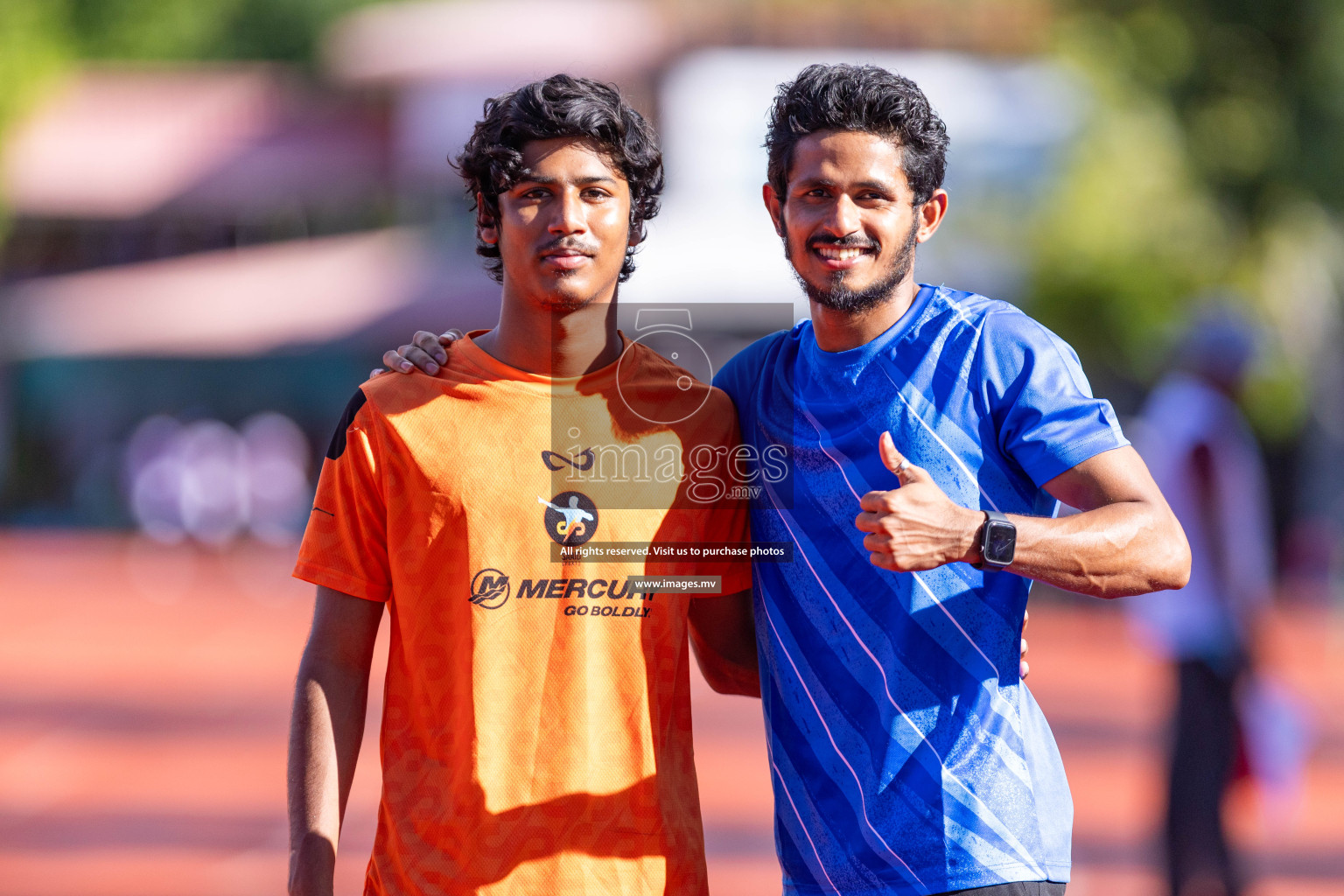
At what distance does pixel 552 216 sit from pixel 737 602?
2.93 ft

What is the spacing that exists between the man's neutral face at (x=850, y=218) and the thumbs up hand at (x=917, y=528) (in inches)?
20.8

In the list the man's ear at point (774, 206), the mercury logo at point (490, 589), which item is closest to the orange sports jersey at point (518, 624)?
the mercury logo at point (490, 589)

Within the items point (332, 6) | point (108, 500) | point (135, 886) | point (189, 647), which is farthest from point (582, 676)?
point (332, 6)

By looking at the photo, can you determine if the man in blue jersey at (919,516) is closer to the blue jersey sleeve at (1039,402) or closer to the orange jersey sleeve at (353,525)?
the blue jersey sleeve at (1039,402)

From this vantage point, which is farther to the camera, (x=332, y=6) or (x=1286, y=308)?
(x=332, y=6)

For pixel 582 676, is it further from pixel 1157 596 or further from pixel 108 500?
pixel 108 500

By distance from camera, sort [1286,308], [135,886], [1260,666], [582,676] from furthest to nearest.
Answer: [1286,308], [135,886], [1260,666], [582,676]

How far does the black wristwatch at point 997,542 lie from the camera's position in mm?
2391

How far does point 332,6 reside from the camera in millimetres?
37719

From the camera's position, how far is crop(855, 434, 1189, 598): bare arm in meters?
2.37

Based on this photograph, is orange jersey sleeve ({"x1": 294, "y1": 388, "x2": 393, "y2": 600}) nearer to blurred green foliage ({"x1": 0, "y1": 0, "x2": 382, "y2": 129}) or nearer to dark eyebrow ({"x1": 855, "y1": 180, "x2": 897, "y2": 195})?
dark eyebrow ({"x1": 855, "y1": 180, "x2": 897, "y2": 195})

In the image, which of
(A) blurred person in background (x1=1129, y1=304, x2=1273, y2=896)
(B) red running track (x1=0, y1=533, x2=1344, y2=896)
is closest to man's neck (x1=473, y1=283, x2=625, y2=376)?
(A) blurred person in background (x1=1129, y1=304, x2=1273, y2=896)

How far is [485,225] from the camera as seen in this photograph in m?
3.02

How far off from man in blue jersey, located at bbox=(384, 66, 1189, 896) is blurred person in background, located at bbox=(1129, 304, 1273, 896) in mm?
3087
